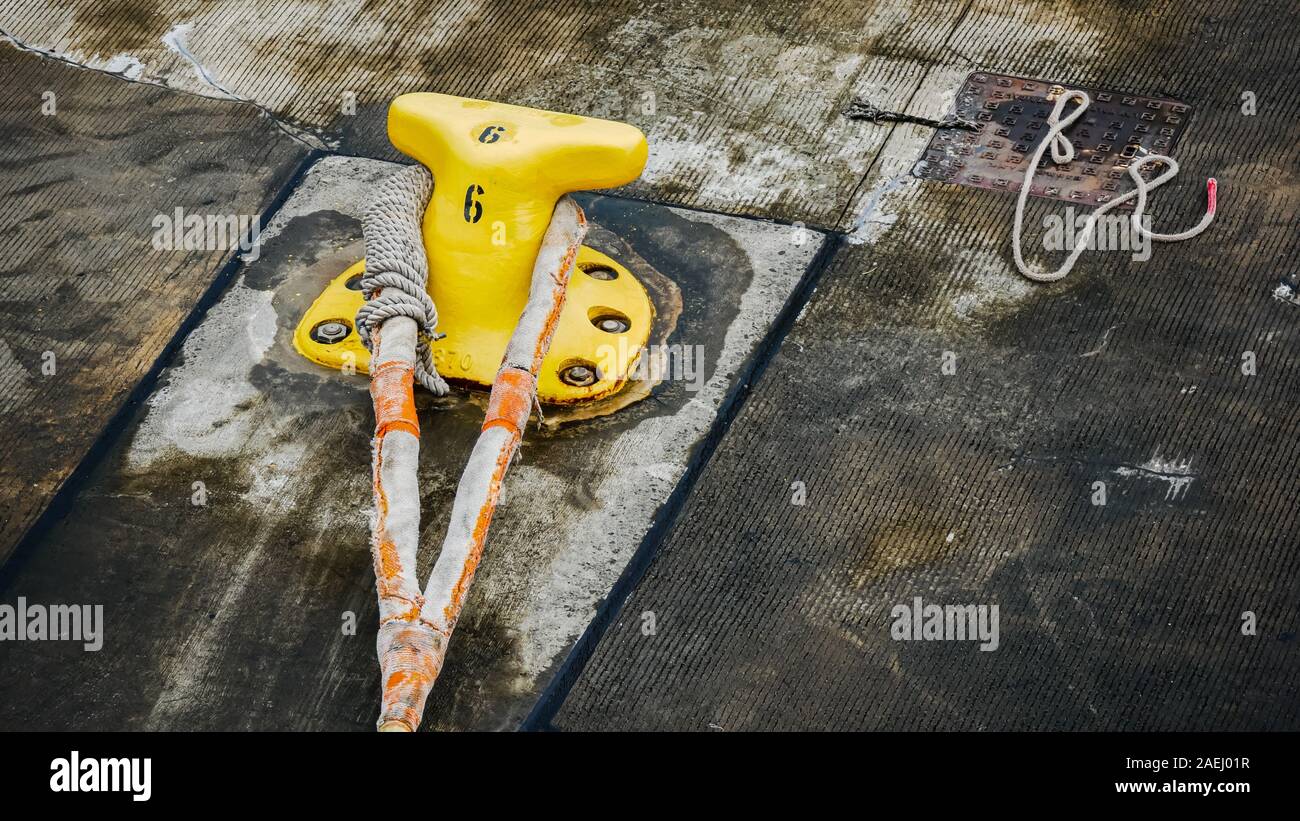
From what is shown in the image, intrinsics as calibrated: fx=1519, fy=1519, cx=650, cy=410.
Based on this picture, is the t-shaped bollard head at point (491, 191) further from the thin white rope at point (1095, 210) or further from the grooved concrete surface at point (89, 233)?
the thin white rope at point (1095, 210)

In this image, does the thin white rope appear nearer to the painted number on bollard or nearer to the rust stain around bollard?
the rust stain around bollard

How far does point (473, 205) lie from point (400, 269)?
0.42m

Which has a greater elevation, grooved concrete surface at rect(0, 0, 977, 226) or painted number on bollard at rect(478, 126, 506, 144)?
painted number on bollard at rect(478, 126, 506, 144)

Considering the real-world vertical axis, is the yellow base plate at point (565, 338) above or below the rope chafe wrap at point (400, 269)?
below

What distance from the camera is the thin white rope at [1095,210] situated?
20.6ft

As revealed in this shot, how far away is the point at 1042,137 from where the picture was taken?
6.90 metres

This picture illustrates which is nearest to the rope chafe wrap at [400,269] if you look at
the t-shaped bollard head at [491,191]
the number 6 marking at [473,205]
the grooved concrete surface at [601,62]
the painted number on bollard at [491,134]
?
the t-shaped bollard head at [491,191]

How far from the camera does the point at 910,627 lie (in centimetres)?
501

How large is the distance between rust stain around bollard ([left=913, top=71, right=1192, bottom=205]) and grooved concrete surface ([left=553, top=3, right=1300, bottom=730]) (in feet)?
0.60

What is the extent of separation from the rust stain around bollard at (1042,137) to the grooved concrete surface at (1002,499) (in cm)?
18

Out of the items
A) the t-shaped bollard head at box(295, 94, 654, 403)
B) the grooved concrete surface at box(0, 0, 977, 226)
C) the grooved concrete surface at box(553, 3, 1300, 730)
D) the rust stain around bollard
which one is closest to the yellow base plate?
the t-shaped bollard head at box(295, 94, 654, 403)

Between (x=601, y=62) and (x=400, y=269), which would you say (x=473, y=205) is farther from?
(x=601, y=62)

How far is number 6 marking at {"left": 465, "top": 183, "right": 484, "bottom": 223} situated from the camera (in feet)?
18.8

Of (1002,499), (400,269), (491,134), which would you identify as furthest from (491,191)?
(1002,499)
